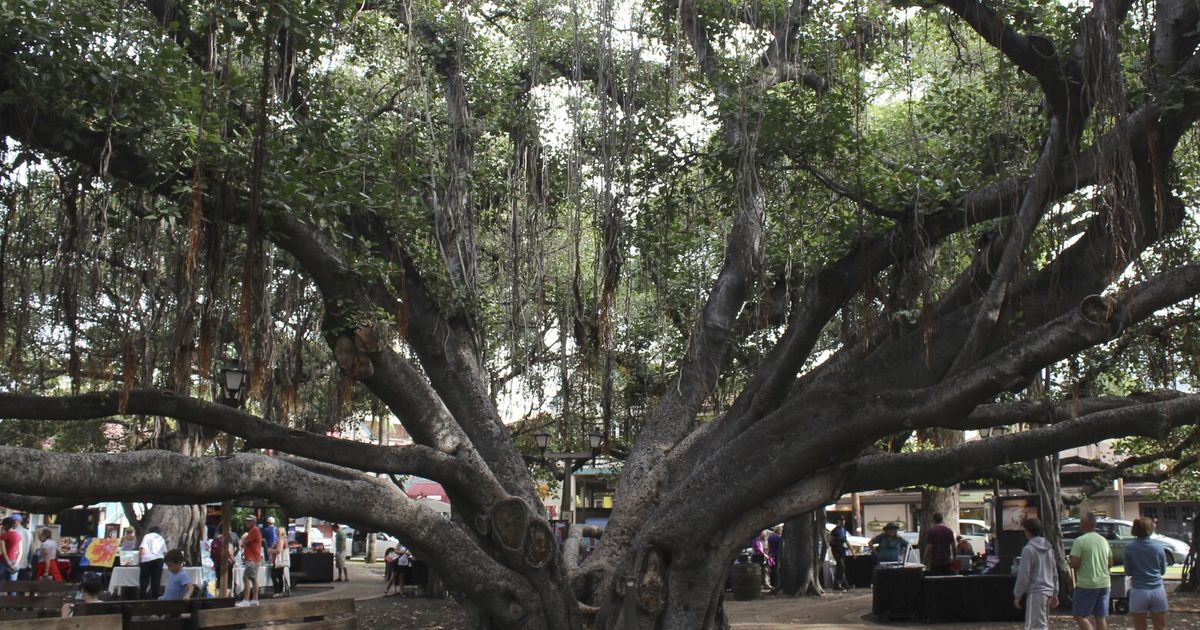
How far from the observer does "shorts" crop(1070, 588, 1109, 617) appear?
8234 millimetres

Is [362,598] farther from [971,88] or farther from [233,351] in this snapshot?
[971,88]

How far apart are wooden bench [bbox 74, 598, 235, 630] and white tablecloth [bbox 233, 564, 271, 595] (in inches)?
286

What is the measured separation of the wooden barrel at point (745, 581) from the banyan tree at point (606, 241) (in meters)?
7.43

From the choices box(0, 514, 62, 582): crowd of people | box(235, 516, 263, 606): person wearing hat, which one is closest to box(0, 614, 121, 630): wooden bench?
box(0, 514, 62, 582): crowd of people

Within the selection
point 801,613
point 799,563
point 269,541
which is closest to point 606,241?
point 801,613

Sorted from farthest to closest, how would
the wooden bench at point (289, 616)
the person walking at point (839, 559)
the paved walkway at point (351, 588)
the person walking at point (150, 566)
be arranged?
the person walking at point (839, 559) < the paved walkway at point (351, 588) < the person walking at point (150, 566) < the wooden bench at point (289, 616)

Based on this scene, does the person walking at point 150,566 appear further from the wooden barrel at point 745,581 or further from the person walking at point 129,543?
the wooden barrel at point 745,581

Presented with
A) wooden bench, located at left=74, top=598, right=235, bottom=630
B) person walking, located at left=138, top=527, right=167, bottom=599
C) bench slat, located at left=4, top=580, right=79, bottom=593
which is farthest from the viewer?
person walking, located at left=138, top=527, right=167, bottom=599

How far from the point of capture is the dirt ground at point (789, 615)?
38.4ft

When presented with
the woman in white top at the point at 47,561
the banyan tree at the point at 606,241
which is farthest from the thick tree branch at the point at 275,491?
the woman in white top at the point at 47,561

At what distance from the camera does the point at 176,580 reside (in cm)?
935

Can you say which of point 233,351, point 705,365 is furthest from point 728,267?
point 233,351

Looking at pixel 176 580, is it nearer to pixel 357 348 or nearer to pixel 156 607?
pixel 156 607

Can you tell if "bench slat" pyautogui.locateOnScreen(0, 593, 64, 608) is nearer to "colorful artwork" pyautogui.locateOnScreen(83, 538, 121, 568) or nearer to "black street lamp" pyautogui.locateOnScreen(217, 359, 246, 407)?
"black street lamp" pyautogui.locateOnScreen(217, 359, 246, 407)
